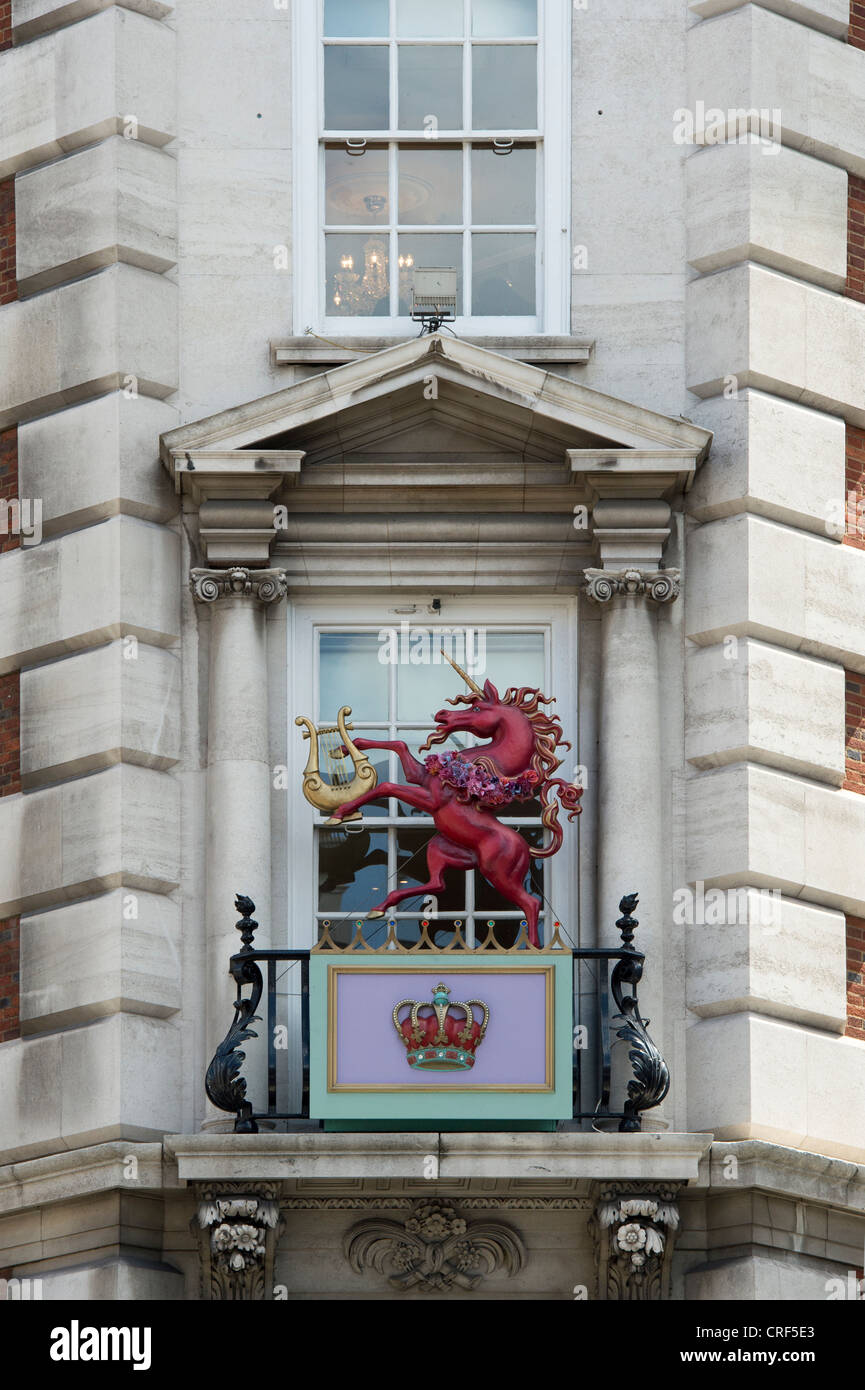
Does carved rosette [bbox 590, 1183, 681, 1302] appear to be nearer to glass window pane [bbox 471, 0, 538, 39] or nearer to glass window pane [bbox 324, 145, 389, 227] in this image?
glass window pane [bbox 324, 145, 389, 227]

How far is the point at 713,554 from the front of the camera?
1908 cm

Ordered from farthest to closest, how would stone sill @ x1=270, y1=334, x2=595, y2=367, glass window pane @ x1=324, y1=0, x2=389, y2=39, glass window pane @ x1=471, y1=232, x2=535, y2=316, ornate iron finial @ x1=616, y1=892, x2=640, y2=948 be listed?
glass window pane @ x1=324, y1=0, x2=389, y2=39
glass window pane @ x1=471, y1=232, x2=535, y2=316
stone sill @ x1=270, y1=334, x2=595, y2=367
ornate iron finial @ x1=616, y1=892, x2=640, y2=948

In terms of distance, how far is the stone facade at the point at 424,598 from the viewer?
703 inches

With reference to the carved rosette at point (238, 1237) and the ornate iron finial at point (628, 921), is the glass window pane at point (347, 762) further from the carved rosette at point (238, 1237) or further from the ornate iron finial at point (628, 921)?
the carved rosette at point (238, 1237)

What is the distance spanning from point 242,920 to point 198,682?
5.24ft

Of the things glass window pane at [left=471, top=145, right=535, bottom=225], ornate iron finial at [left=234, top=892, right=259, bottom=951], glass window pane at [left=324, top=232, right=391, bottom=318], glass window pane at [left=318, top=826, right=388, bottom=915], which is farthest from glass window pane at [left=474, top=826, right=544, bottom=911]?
glass window pane at [left=471, top=145, right=535, bottom=225]

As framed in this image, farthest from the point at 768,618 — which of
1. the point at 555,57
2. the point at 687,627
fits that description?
the point at 555,57

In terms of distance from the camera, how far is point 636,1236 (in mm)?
17484

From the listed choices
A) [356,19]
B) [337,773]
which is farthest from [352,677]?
[356,19]

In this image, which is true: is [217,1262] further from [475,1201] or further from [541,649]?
[541,649]

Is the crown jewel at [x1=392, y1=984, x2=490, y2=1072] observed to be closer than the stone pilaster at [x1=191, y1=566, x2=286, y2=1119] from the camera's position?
Yes

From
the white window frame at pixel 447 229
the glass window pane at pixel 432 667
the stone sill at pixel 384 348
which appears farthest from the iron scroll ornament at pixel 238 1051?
the white window frame at pixel 447 229

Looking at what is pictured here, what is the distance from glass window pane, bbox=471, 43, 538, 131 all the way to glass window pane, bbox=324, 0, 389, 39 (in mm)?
603

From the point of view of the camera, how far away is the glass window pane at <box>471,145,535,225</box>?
1997 centimetres
